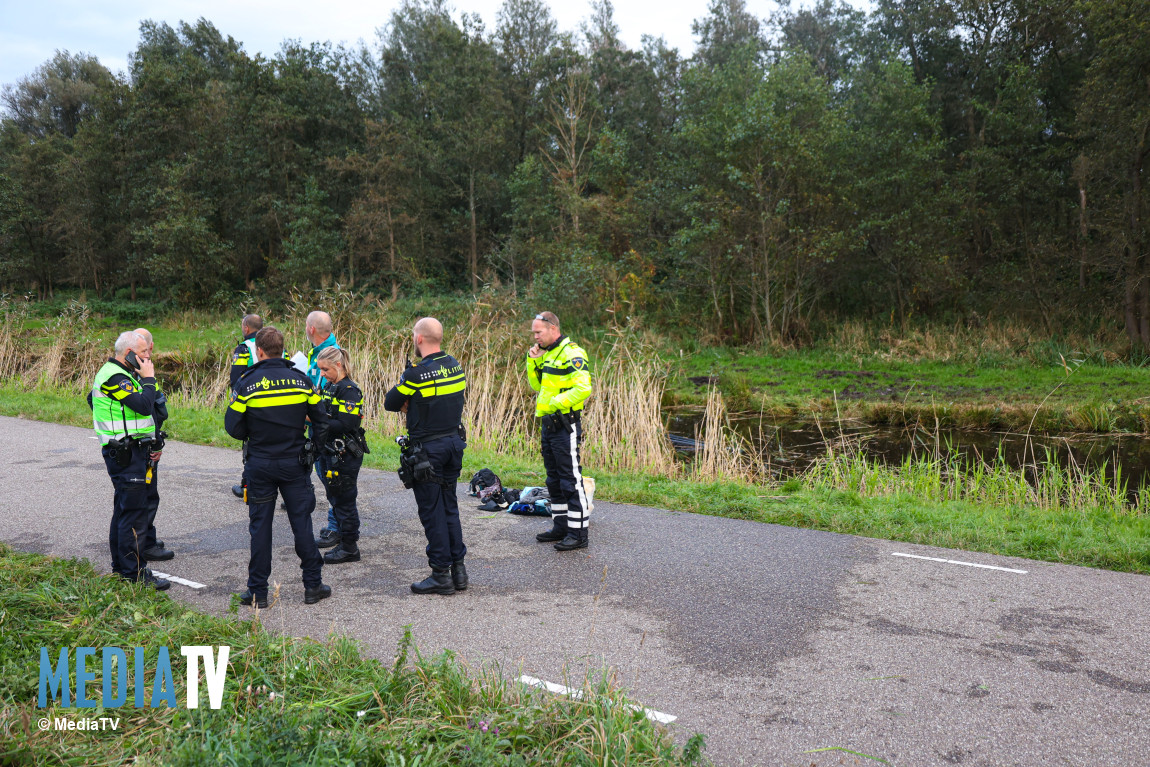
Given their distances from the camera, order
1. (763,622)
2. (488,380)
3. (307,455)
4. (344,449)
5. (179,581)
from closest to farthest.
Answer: (763,622), (307,455), (179,581), (344,449), (488,380)

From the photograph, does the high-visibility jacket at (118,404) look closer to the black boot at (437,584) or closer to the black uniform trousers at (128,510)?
the black uniform trousers at (128,510)

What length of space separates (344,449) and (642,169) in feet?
97.1

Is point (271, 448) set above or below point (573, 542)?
above

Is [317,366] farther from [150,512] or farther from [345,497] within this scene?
[150,512]

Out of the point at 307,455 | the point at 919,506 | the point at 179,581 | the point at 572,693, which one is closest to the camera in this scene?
the point at 572,693

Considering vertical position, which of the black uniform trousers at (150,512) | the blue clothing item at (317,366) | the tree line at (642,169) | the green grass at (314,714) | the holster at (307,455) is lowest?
the green grass at (314,714)

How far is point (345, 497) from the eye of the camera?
20.4 ft

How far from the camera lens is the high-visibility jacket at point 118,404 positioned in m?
5.60

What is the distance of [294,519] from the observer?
17.2ft

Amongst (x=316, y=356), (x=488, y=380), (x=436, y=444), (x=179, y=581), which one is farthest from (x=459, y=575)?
(x=488, y=380)

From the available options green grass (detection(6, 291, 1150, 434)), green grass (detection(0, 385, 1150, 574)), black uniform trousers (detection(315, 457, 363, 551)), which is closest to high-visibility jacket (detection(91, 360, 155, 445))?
black uniform trousers (detection(315, 457, 363, 551))

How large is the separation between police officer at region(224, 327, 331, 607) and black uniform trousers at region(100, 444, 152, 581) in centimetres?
98

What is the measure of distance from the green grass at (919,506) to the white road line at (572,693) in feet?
12.5

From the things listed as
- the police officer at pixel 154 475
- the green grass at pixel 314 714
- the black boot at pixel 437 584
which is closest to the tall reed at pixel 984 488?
the black boot at pixel 437 584
